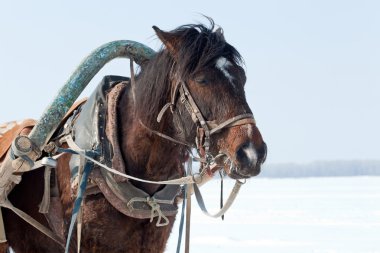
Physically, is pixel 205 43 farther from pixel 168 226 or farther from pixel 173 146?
pixel 168 226

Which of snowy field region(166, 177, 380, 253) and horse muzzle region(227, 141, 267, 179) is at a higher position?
horse muzzle region(227, 141, 267, 179)

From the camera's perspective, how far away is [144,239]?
11.7 ft

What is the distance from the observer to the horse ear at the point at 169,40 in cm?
340

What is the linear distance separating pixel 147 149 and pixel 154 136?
10 centimetres

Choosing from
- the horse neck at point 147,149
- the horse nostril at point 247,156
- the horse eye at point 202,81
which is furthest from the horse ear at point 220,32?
the horse nostril at point 247,156

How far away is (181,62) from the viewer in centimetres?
332

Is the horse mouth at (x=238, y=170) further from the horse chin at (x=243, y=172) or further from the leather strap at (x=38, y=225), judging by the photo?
the leather strap at (x=38, y=225)

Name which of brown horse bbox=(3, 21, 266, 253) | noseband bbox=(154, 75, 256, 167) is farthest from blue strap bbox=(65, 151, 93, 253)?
noseband bbox=(154, 75, 256, 167)

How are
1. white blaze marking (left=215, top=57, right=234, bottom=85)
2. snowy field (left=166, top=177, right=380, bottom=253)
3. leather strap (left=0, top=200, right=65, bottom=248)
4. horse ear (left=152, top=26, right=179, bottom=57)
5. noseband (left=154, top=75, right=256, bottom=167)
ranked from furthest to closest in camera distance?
snowy field (left=166, top=177, right=380, bottom=253) → leather strap (left=0, top=200, right=65, bottom=248) → horse ear (left=152, top=26, right=179, bottom=57) → white blaze marking (left=215, top=57, right=234, bottom=85) → noseband (left=154, top=75, right=256, bottom=167)

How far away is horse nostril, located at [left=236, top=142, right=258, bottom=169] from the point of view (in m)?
2.91

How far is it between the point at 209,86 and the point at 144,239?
1020 millimetres

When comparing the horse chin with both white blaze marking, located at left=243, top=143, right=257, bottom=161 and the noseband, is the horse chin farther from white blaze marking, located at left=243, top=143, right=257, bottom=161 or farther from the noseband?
the noseband

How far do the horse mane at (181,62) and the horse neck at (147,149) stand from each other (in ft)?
0.04

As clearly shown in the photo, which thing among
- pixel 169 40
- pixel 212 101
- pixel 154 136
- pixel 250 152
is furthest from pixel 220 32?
pixel 250 152
